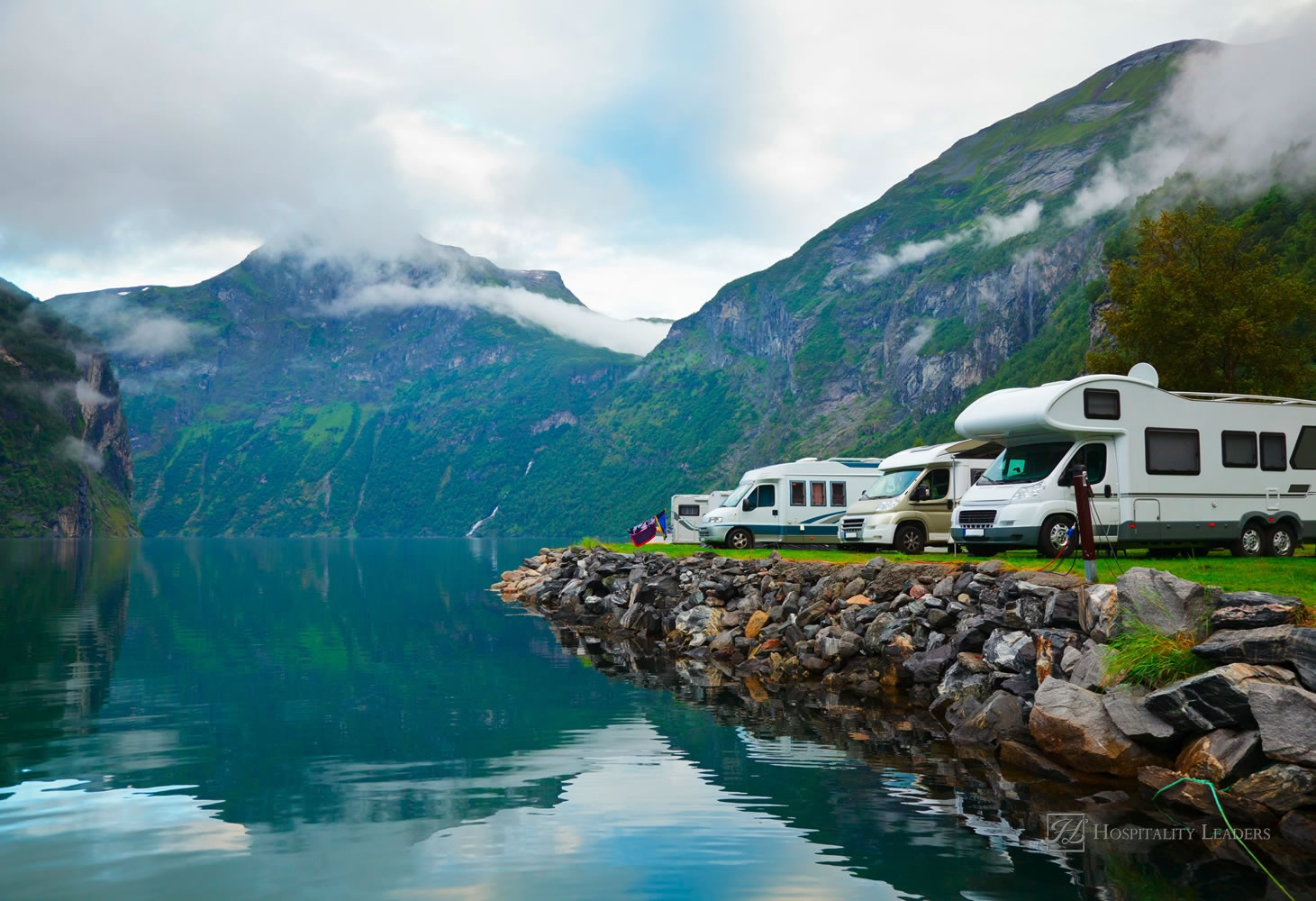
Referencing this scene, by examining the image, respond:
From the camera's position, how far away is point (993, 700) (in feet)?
43.8

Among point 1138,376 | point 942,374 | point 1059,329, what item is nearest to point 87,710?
point 1138,376

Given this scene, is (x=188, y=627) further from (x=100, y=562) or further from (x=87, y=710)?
(x=100, y=562)

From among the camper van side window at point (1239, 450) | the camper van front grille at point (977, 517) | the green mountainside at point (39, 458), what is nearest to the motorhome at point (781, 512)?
the camper van front grille at point (977, 517)

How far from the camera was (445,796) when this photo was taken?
1095cm

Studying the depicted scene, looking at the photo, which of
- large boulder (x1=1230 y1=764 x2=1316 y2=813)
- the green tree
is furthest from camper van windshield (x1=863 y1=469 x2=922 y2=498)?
large boulder (x1=1230 y1=764 x2=1316 y2=813)

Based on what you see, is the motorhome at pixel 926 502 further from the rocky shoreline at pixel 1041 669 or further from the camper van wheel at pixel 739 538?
the camper van wheel at pixel 739 538

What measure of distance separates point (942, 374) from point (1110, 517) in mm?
183327

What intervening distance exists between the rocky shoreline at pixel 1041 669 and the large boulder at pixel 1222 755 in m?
0.02

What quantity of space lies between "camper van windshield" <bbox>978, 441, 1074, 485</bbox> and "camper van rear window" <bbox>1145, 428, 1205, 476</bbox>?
1.69m

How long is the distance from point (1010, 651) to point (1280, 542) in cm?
1102

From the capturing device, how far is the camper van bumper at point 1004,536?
20.2 meters

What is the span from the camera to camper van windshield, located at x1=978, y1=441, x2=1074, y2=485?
813 inches

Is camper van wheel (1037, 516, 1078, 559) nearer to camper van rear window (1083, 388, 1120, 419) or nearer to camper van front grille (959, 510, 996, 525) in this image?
camper van front grille (959, 510, 996, 525)

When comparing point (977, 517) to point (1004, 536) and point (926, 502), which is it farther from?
point (926, 502)
